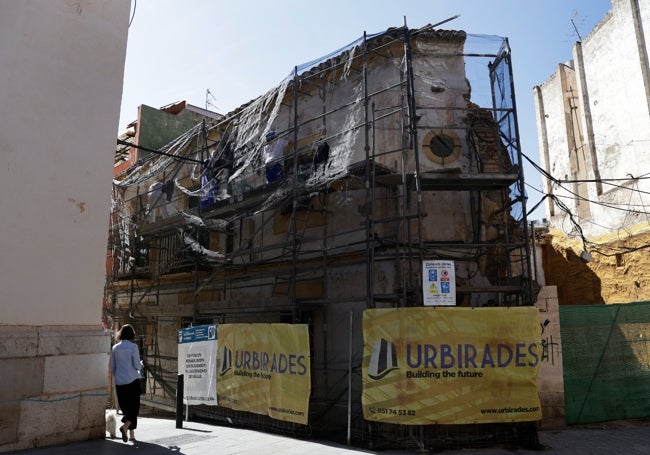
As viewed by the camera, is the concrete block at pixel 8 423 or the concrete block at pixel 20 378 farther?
the concrete block at pixel 20 378

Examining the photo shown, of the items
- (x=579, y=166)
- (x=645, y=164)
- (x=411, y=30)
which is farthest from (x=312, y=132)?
(x=579, y=166)

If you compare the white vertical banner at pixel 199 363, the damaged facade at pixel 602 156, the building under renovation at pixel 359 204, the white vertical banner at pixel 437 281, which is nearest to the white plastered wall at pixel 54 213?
the white vertical banner at pixel 199 363

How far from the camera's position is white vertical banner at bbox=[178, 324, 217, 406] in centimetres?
950

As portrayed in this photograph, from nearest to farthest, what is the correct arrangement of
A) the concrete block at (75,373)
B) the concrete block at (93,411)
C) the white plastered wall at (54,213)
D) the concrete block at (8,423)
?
1. the concrete block at (8,423)
2. the white plastered wall at (54,213)
3. the concrete block at (75,373)
4. the concrete block at (93,411)

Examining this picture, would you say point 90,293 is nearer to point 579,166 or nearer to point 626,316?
point 626,316

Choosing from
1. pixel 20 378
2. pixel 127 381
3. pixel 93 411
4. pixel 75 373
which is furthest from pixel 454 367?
pixel 20 378

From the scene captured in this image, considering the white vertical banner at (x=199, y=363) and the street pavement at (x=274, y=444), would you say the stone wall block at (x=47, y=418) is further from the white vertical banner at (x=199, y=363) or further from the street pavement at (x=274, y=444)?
the white vertical banner at (x=199, y=363)

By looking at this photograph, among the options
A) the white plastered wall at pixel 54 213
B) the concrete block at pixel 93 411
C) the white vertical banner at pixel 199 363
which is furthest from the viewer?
the white vertical banner at pixel 199 363

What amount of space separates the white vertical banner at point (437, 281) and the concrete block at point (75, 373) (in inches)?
194

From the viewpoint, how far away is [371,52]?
9781 mm

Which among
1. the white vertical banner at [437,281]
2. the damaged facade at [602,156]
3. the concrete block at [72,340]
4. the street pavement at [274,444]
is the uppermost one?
the damaged facade at [602,156]

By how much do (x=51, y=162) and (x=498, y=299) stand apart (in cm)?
763

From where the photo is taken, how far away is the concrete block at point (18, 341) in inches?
244

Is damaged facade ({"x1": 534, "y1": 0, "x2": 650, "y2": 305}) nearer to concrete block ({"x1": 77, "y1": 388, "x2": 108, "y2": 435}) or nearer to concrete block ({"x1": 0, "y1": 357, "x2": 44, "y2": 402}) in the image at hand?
concrete block ({"x1": 77, "y1": 388, "x2": 108, "y2": 435})
